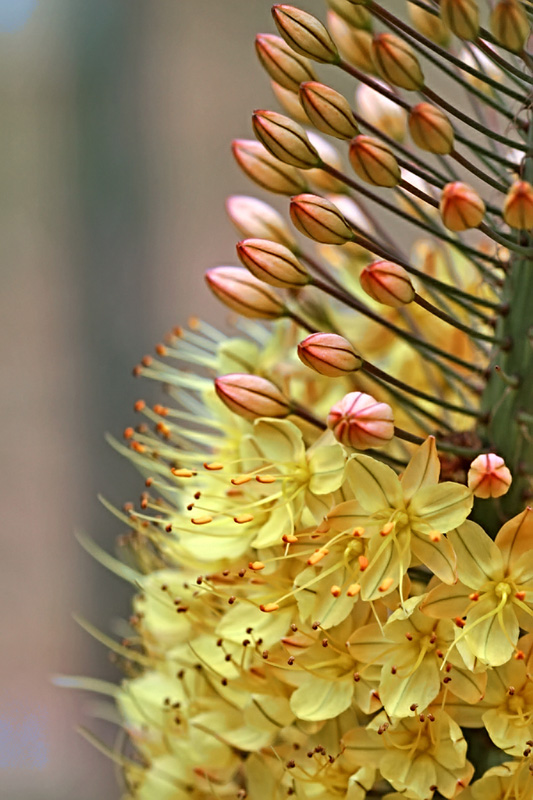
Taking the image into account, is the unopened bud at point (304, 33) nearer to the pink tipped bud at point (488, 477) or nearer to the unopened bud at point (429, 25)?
the unopened bud at point (429, 25)

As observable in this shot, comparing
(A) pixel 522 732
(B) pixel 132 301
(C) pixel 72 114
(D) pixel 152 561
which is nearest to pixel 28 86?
(C) pixel 72 114

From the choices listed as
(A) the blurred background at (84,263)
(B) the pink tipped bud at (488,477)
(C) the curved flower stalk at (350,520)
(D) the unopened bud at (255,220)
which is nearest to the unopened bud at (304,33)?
(C) the curved flower stalk at (350,520)

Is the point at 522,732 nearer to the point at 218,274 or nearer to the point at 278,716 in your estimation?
the point at 278,716

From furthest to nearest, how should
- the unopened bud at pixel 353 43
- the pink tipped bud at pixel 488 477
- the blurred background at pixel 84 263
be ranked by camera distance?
the blurred background at pixel 84 263 < the unopened bud at pixel 353 43 < the pink tipped bud at pixel 488 477

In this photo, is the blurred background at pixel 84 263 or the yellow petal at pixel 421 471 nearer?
the yellow petal at pixel 421 471

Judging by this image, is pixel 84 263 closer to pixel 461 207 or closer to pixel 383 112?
pixel 383 112

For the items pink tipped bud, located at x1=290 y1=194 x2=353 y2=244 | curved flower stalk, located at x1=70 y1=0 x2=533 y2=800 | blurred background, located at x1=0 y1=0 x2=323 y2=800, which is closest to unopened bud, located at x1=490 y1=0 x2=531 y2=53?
curved flower stalk, located at x1=70 y1=0 x2=533 y2=800

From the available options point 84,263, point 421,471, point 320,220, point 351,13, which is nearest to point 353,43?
point 351,13
